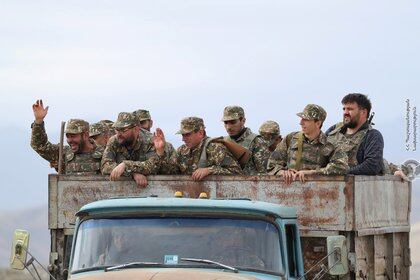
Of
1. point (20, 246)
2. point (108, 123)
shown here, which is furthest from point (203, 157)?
point (108, 123)

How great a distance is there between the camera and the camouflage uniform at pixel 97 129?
62.9 ft

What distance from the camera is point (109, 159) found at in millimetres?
16609

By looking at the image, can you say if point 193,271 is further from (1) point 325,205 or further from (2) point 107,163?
(2) point 107,163

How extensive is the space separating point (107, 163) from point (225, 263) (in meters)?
3.58

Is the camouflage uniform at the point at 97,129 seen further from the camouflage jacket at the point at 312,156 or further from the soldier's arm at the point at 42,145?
the camouflage jacket at the point at 312,156

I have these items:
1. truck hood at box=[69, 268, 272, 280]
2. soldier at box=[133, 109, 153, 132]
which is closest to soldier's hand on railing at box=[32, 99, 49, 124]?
soldier at box=[133, 109, 153, 132]

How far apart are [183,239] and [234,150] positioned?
11.2 ft

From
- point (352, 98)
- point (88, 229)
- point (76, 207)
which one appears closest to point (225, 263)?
point (88, 229)

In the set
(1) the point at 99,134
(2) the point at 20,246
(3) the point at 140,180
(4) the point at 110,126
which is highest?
(4) the point at 110,126

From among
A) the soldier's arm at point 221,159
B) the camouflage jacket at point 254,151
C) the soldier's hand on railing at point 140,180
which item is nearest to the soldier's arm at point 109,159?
the soldier's hand on railing at point 140,180

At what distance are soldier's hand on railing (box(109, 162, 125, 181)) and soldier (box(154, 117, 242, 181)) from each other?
1.50 feet

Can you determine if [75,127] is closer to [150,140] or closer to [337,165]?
[150,140]

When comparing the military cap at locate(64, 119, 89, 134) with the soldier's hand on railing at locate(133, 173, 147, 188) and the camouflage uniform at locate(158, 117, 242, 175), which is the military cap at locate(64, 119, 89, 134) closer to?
the camouflage uniform at locate(158, 117, 242, 175)

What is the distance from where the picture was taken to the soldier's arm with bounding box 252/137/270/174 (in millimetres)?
17109
